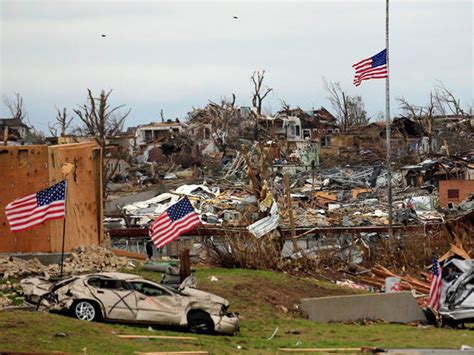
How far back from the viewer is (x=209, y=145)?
100 m

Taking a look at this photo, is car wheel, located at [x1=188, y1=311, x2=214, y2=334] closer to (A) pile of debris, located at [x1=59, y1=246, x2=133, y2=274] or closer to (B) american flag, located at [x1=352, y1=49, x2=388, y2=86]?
(A) pile of debris, located at [x1=59, y1=246, x2=133, y2=274]

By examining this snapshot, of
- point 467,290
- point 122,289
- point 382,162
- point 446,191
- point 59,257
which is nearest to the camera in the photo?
point 122,289

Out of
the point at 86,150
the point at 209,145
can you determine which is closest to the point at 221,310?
the point at 86,150

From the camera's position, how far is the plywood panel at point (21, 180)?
28.8 m

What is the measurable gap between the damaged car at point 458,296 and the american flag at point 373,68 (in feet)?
48.2

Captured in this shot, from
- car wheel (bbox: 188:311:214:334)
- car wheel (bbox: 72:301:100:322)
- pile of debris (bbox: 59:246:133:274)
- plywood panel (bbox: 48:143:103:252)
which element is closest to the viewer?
car wheel (bbox: 72:301:100:322)

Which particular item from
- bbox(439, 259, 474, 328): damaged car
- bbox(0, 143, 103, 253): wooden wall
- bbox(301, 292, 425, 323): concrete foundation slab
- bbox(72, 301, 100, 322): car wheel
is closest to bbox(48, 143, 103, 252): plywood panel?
bbox(0, 143, 103, 253): wooden wall

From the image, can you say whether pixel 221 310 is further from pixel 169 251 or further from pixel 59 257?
pixel 169 251

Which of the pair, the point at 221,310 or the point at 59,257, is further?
the point at 59,257

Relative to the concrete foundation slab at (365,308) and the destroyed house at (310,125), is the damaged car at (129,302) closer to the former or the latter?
the concrete foundation slab at (365,308)

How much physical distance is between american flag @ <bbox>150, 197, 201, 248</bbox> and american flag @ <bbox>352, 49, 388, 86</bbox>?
14.0 m

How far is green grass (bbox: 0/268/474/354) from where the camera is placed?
17953mm

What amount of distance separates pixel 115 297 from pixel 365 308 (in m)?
7.70

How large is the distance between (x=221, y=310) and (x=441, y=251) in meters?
17.5
